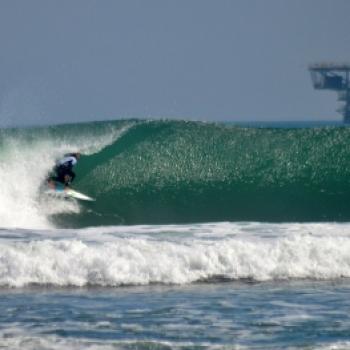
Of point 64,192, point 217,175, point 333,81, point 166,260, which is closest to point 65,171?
point 64,192

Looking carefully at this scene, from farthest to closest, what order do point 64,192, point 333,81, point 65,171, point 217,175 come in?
point 333,81 < point 217,175 < point 65,171 < point 64,192

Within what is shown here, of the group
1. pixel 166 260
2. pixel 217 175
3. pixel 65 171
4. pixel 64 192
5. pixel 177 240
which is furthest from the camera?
pixel 217 175

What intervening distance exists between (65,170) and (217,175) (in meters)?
3.53

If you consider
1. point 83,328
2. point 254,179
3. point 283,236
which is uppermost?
point 254,179

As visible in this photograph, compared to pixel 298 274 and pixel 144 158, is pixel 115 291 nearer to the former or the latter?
pixel 298 274

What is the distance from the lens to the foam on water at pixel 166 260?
42.8 feet

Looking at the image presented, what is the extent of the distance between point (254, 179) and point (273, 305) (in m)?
11.2

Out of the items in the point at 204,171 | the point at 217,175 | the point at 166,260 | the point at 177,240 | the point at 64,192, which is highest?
the point at 204,171

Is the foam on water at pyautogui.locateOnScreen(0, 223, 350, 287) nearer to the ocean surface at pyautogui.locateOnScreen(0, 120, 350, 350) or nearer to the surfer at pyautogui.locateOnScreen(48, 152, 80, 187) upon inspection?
the ocean surface at pyautogui.locateOnScreen(0, 120, 350, 350)

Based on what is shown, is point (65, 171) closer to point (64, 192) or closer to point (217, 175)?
point (64, 192)

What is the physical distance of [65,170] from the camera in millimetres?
21156

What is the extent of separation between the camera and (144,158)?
22656 mm

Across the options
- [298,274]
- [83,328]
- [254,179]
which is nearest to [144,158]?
[254,179]

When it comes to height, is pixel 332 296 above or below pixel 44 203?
below
